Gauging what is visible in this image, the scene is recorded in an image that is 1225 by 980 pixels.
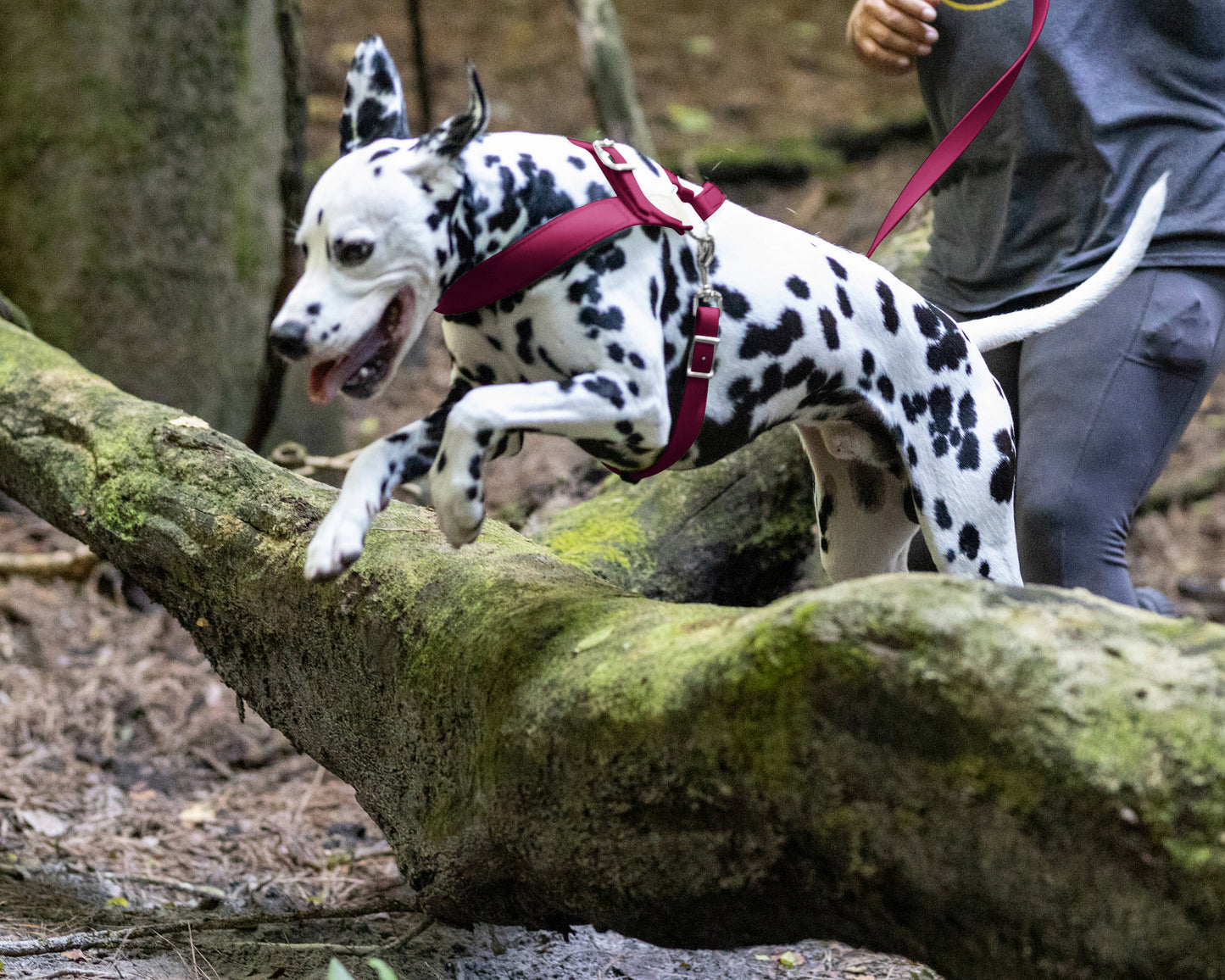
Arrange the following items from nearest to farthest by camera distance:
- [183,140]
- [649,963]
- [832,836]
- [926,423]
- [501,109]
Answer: [832,836] → [926,423] → [649,963] → [183,140] → [501,109]

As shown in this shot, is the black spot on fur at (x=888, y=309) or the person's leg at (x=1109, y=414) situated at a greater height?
the black spot on fur at (x=888, y=309)

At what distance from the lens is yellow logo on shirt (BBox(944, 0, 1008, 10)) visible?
292 centimetres

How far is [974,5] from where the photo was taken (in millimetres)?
2953

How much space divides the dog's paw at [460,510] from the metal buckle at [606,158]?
2.22 feet

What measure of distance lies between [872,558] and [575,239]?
4.10 feet

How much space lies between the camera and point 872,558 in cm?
276

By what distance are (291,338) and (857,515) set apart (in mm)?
1516

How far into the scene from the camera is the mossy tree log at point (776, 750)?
1.41m

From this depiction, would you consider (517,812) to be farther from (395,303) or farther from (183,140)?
(183,140)

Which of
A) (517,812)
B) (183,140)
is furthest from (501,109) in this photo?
(517,812)

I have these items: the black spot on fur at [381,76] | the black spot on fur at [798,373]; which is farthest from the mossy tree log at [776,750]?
the black spot on fur at [381,76]

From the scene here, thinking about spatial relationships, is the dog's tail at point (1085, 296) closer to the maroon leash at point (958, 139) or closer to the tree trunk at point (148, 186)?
the maroon leash at point (958, 139)

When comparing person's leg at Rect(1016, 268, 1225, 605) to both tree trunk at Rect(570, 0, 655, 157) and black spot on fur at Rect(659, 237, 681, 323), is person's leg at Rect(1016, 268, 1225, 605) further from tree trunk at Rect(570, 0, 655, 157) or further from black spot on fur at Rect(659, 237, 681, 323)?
tree trunk at Rect(570, 0, 655, 157)

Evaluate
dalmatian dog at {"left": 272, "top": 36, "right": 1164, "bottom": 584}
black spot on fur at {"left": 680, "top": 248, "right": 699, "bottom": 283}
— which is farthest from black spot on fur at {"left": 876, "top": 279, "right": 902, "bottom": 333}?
black spot on fur at {"left": 680, "top": 248, "right": 699, "bottom": 283}
